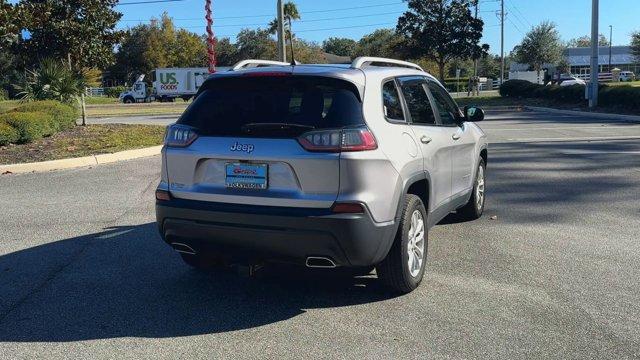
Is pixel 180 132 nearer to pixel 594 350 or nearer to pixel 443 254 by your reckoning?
pixel 443 254

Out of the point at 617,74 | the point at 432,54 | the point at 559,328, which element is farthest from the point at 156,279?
the point at 617,74

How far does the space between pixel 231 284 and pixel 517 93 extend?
3487 centimetres

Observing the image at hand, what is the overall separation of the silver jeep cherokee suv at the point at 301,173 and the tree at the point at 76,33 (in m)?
16.9

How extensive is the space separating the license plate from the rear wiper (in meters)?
0.26

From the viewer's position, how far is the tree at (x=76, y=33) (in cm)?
1988

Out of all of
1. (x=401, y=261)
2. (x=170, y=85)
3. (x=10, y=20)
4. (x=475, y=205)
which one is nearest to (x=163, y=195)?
(x=401, y=261)

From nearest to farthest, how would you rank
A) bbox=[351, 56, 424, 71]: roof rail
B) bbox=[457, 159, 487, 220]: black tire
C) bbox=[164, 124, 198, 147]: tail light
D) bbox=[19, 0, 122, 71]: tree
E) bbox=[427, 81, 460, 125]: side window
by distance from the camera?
bbox=[164, 124, 198, 147]: tail light < bbox=[351, 56, 424, 71]: roof rail < bbox=[427, 81, 460, 125]: side window < bbox=[457, 159, 487, 220]: black tire < bbox=[19, 0, 122, 71]: tree

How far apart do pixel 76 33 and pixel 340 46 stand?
325 feet

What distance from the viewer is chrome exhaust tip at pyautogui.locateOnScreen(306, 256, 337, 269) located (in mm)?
4152

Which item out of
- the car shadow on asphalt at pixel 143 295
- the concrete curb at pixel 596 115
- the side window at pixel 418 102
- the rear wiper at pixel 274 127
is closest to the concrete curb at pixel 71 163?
the car shadow on asphalt at pixel 143 295

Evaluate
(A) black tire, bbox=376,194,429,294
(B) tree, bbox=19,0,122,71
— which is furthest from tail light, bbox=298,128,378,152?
(B) tree, bbox=19,0,122,71

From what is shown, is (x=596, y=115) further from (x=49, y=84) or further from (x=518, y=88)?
(x=49, y=84)

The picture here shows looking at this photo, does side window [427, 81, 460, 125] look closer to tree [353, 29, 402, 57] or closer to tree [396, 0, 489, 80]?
tree [396, 0, 489, 80]

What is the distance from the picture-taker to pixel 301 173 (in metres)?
4.10
